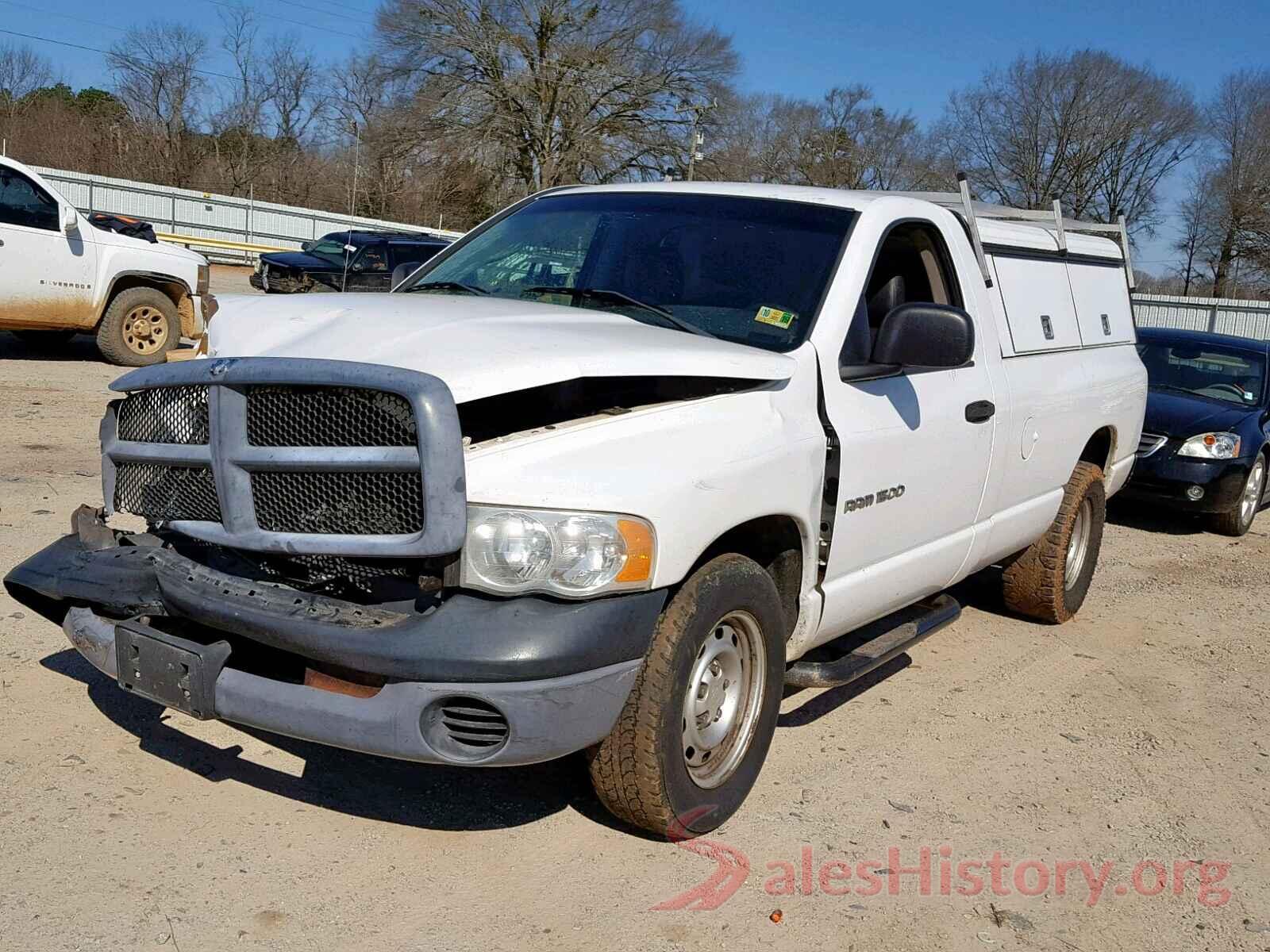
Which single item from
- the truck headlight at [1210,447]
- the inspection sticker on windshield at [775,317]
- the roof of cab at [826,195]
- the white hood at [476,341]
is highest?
the roof of cab at [826,195]

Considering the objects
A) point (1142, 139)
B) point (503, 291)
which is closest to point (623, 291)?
point (503, 291)

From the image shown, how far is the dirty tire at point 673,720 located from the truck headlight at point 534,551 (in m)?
0.34

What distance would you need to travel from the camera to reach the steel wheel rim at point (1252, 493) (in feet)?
32.5

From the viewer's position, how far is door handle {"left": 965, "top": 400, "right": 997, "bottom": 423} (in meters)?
4.95

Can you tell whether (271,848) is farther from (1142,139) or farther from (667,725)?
(1142,139)

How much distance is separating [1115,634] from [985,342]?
227cm

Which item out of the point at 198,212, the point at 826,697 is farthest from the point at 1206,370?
the point at 198,212

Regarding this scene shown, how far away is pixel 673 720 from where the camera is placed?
3537 mm

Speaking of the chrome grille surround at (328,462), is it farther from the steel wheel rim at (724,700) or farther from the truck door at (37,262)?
the truck door at (37,262)

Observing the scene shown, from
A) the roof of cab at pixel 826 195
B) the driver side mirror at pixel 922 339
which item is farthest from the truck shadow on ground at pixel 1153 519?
the driver side mirror at pixel 922 339

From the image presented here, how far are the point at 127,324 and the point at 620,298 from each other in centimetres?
966

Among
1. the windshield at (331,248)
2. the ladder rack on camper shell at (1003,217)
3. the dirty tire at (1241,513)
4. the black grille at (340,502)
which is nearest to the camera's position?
the black grille at (340,502)

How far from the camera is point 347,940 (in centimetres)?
319

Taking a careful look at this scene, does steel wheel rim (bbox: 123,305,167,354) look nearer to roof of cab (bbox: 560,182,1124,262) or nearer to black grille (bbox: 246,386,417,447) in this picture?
roof of cab (bbox: 560,182,1124,262)
